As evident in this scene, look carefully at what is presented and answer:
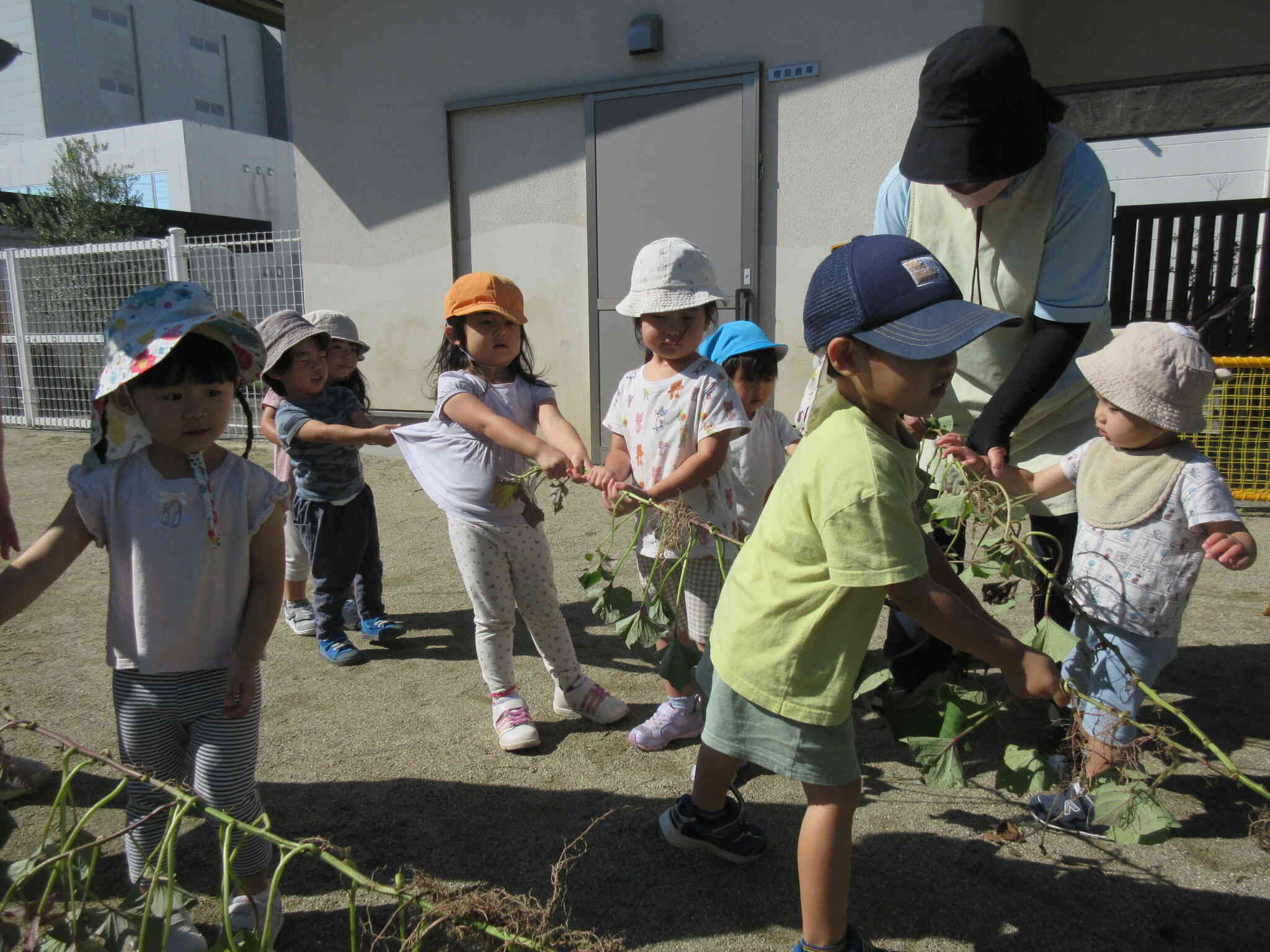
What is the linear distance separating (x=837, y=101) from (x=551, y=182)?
2.48 meters

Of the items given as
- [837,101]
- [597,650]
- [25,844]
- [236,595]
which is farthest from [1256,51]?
[25,844]

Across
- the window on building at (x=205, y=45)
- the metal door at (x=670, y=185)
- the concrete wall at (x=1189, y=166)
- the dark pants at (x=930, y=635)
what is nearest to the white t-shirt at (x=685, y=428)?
the dark pants at (x=930, y=635)

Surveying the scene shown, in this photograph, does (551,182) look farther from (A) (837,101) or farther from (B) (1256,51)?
(B) (1256,51)

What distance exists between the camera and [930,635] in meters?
2.46

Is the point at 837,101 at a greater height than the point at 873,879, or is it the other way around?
the point at 837,101

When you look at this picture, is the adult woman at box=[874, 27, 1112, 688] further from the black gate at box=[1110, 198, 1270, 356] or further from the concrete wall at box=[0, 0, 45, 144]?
the concrete wall at box=[0, 0, 45, 144]

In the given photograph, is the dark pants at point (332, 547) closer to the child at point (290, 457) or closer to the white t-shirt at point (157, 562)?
the child at point (290, 457)

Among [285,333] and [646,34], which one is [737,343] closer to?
[285,333]

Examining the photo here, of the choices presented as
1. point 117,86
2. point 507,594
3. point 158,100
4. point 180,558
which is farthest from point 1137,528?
point 158,100

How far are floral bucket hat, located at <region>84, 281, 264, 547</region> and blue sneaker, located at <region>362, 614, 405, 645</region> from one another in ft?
6.59

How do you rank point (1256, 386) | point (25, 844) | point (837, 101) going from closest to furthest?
point (25, 844) → point (1256, 386) → point (837, 101)

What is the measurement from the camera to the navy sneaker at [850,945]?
5.85ft

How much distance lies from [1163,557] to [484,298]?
2.05m

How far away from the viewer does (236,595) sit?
2.04 metres
